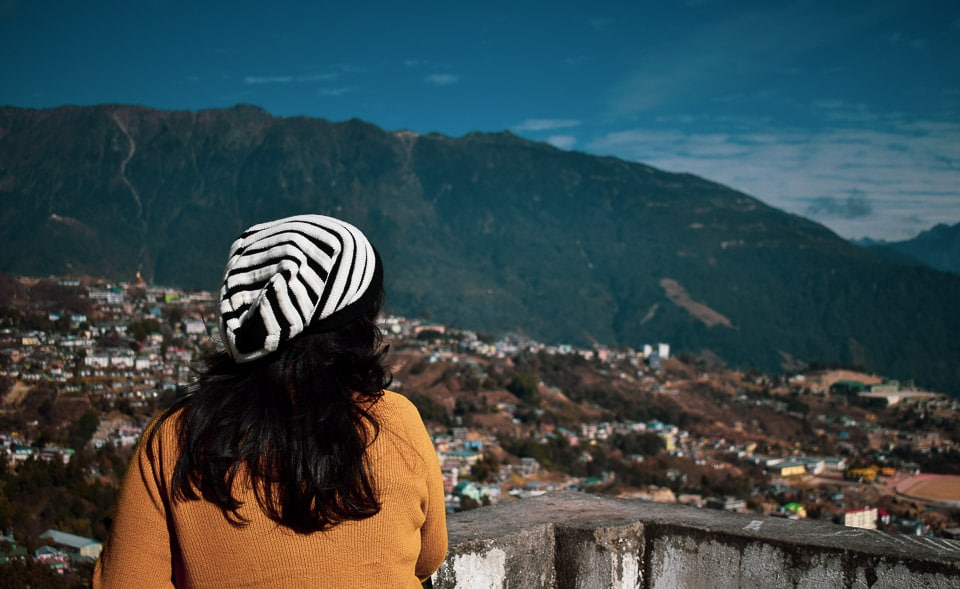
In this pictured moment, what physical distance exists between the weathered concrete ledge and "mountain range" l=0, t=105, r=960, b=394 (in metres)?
69.1

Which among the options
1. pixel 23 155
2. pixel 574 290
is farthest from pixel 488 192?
pixel 23 155

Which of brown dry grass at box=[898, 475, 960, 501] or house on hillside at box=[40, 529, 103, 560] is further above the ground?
house on hillside at box=[40, 529, 103, 560]

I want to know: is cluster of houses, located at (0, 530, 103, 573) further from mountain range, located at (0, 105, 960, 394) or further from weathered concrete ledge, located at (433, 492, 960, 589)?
mountain range, located at (0, 105, 960, 394)

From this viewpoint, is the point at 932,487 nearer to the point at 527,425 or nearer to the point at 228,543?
the point at 527,425

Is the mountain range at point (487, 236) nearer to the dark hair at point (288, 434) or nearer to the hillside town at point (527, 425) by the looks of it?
the hillside town at point (527, 425)

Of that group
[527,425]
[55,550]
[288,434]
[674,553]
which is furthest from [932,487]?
[288,434]

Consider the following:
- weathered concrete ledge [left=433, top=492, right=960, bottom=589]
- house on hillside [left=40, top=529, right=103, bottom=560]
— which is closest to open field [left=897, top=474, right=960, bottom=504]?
house on hillside [left=40, top=529, right=103, bottom=560]

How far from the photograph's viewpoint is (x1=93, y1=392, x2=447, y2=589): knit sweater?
1081 mm

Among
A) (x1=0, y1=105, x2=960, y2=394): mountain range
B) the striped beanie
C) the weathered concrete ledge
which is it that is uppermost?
(x1=0, y1=105, x2=960, y2=394): mountain range

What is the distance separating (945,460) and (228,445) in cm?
3446

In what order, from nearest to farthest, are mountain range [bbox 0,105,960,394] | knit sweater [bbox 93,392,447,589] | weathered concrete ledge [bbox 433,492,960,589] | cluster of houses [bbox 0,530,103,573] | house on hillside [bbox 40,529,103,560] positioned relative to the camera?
1. knit sweater [bbox 93,392,447,589]
2. weathered concrete ledge [bbox 433,492,960,589]
3. cluster of houses [bbox 0,530,103,573]
4. house on hillside [bbox 40,529,103,560]
5. mountain range [bbox 0,105,960,394]

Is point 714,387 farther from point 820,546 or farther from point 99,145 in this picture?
point 99,145

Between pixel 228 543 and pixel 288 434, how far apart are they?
0.18m

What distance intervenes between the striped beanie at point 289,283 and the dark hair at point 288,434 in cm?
4
